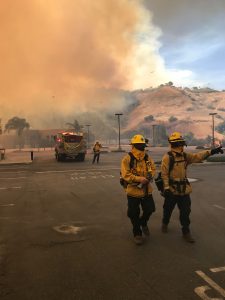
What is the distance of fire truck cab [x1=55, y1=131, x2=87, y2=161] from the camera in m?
31.0

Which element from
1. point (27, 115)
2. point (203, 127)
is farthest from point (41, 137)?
point (27, 115)

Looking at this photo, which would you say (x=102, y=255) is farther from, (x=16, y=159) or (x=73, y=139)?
(x=16, y=159)

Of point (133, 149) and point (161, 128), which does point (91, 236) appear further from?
point (161, 128)

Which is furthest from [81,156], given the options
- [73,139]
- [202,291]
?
[202,291]

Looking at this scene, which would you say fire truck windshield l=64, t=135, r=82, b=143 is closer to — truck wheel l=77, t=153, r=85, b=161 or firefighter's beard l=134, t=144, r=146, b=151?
truck wheel l=77, t=153, r=85, b=161

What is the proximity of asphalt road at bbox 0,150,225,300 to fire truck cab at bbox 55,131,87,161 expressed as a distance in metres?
20.5

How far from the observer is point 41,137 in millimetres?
108125

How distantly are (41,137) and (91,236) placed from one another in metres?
103

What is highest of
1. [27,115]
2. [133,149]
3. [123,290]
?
[27,115]

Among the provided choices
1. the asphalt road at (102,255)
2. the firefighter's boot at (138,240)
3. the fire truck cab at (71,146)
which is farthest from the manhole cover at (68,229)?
the fire truck cab at (71,146)

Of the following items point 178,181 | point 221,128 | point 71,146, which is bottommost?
point 178,181

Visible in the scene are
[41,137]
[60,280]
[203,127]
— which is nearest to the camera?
[60,280]

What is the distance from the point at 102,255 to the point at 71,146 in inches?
1006

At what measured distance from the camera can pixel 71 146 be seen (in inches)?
1227
